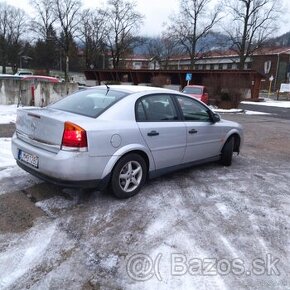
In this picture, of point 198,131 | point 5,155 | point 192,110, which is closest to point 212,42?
point 192,110

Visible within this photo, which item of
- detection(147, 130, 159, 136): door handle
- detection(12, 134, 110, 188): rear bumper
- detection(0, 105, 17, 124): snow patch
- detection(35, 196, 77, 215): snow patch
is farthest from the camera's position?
detection(0, 105, 17, 124): snow patch

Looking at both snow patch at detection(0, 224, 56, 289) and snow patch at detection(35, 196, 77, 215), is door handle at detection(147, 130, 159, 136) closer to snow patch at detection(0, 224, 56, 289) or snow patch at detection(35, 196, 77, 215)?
snow patch at detection(35, 196, 77, 215)

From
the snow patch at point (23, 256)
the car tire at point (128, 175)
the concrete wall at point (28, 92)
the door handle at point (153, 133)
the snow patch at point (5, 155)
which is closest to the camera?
the snow patch at point (23, 256)

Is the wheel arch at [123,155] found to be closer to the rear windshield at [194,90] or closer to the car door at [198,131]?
the car door at [198,131]

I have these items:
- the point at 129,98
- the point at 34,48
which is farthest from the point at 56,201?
the point at 34,48

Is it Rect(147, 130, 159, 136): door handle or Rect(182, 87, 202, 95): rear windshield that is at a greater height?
Rect(147, 130, 159, 136): door handle

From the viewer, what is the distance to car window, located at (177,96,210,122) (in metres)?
5.38

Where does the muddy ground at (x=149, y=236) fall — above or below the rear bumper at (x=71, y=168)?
below

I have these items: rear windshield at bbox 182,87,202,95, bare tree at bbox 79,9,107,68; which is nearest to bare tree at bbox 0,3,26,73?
bare tree at bbox 79,9,107,68

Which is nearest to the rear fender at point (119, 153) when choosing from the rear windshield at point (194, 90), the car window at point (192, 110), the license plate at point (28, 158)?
the license plate at point (28, 158)

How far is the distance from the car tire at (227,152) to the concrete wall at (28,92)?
1008 cm

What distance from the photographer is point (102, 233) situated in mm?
3580

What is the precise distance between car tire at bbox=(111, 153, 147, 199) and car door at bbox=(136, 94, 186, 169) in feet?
0.90

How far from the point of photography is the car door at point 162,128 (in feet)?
15.2
